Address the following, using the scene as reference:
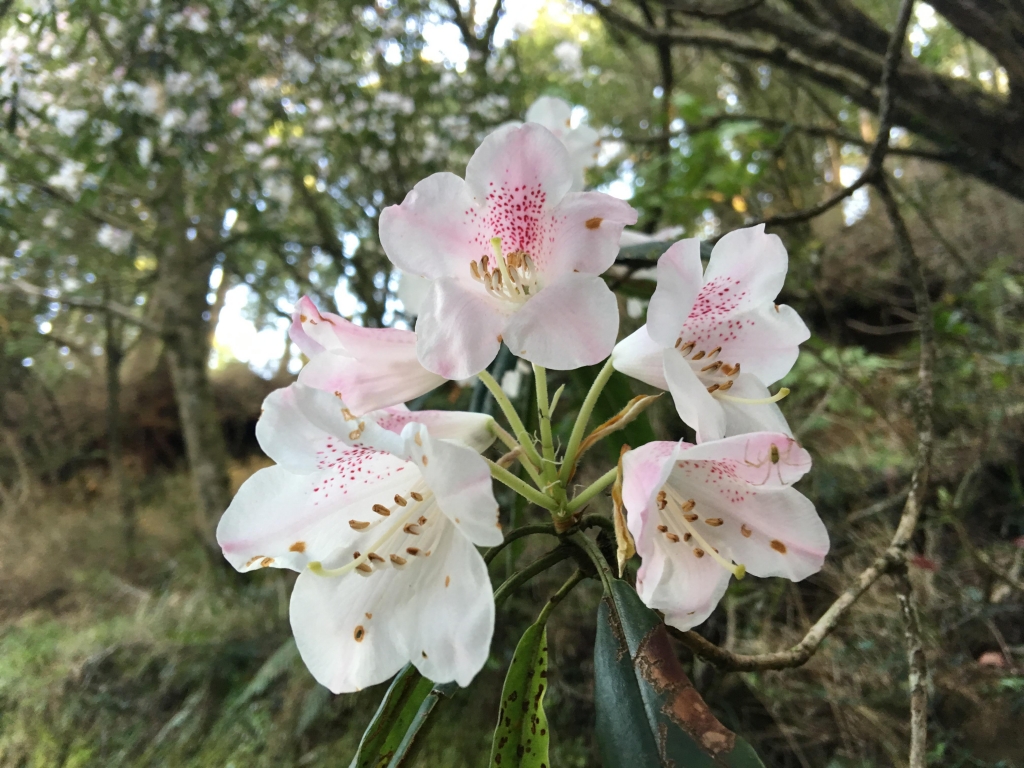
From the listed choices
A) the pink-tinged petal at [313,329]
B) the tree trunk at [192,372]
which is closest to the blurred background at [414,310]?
the tree trunk at [192,372]

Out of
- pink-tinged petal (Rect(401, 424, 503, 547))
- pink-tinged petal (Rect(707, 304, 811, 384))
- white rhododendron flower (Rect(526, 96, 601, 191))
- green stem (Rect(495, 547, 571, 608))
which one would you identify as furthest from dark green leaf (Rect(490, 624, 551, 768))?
white rhododendron flower (Rect(526, 96, 601, 191))

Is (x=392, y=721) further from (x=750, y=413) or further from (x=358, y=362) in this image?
(x=750, y=413)

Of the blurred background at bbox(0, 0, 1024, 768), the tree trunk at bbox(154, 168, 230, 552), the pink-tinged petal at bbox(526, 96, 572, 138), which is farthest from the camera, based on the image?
the tree trunk at bbox(154, 168, 230, 552)

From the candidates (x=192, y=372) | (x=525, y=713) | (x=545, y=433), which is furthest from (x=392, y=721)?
(x=192, y=372)

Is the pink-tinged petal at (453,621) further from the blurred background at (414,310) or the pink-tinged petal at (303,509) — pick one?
the blurred background at (414,310)

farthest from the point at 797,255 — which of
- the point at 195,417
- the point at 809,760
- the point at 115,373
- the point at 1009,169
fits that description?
the point at 115,373

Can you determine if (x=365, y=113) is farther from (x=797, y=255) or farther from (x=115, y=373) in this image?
(x=115, y=373)

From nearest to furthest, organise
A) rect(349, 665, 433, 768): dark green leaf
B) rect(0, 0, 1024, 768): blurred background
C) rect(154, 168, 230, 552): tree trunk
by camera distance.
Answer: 1. rect(349, 665, 433, 768): dark green leaf
2. rect(0, 0, 1024, 768): blurred background
3. rect(154, 168, 230, 552): tree trunk

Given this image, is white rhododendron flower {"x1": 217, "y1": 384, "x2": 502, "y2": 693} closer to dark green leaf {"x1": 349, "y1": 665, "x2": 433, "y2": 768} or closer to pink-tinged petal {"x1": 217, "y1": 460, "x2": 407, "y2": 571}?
pink-tinged petal {"x1": 217, "y1": 460, "x2": 407, "y2": 571}
